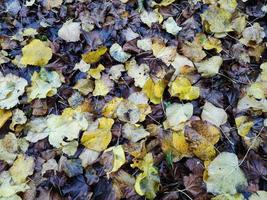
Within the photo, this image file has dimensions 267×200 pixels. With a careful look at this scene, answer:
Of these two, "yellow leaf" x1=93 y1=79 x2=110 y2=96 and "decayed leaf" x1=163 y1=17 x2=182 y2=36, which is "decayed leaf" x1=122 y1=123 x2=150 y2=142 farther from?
"decayed leaf" x1=163 y1=17 x2=182 y2=36

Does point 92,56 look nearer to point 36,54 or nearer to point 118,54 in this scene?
point 118,54

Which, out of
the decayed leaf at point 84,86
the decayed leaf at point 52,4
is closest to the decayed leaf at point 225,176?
the decayed leaf at point 84,86

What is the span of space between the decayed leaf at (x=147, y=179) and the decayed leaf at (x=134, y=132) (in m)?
0.10

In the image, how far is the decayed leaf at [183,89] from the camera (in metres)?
1.63

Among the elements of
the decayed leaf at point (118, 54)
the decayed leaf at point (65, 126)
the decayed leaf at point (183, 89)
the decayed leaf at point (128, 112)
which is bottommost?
the decayed leaf at point (65, 126)

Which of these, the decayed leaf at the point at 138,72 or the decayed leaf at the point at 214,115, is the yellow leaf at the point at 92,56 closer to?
the decayed leaf at the point at 138,72

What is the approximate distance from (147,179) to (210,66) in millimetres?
649

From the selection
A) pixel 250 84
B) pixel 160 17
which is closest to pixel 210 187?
pixel 250 84

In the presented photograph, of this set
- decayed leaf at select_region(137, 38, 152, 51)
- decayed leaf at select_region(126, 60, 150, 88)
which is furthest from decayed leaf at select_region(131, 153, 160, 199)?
decayed leaf at select_region(137, 38, 152, 51)

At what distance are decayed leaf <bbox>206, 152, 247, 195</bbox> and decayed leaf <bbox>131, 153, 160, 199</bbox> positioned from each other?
0.67ft

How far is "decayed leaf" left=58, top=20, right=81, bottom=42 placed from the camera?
74.1 inches

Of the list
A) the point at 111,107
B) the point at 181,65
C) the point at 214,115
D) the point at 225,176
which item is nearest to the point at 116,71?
the point at 111,107

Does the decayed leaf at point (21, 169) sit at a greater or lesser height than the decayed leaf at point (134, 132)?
lesser

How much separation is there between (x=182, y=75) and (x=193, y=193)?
57 centimetres
